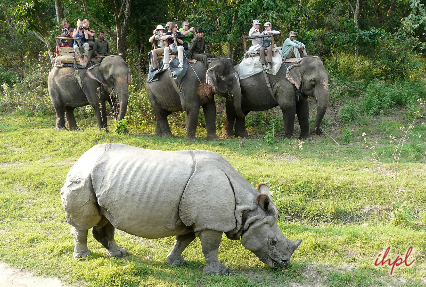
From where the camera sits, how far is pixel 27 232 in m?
6.92

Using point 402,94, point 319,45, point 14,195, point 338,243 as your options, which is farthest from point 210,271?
point 319,45

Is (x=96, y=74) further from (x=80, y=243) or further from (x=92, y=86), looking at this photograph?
(x=80, y=243)

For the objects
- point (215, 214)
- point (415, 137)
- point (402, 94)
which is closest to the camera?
point (215, 214)

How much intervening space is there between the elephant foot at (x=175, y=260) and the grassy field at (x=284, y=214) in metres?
0.07

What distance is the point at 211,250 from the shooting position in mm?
5461

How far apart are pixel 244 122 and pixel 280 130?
50.2 inches

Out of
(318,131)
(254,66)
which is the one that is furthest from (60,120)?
(318,131)

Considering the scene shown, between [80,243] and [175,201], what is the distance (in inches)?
60.4

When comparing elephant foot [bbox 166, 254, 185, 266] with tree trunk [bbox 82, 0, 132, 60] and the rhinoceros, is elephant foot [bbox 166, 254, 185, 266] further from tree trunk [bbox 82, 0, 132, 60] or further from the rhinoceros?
tree trunk [bbox 82, 0, 132, 60]

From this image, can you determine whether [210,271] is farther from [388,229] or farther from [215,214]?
[388,229]

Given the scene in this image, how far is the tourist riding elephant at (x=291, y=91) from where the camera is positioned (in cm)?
1217

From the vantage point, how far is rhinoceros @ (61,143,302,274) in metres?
5.28

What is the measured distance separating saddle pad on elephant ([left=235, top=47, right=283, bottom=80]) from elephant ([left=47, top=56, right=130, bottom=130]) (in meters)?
3.16

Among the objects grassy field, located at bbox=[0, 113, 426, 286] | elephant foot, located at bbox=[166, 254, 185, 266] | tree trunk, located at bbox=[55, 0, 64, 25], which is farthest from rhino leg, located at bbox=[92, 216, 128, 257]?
tree trunk, located at bbox=[55, 0, 64, 25]
